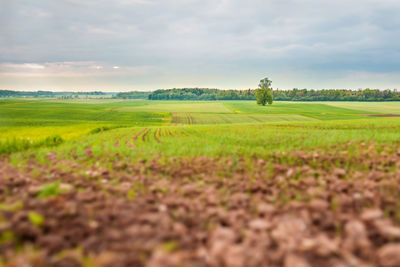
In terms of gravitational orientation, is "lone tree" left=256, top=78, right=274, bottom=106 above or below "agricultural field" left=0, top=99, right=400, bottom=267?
above

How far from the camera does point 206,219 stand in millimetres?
3219

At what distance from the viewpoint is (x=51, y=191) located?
12.9ft

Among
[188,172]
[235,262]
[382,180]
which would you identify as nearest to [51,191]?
[188,172]

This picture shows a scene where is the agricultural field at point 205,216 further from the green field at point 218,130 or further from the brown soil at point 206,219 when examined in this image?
the green field at point 218,130

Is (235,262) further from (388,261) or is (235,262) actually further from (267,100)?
(267,100)

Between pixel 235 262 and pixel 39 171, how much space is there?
5942 mm

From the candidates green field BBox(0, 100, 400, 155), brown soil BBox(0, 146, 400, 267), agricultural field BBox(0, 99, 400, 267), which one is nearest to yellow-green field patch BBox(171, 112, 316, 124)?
green field BBox(0, 100, 400, 155)

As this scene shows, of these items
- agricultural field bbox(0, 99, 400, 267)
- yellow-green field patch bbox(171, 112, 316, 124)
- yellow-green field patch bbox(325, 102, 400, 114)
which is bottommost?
yellow-green field patch bbox(171, 112, 316, 124)

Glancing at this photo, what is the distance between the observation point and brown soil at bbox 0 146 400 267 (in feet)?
7.61

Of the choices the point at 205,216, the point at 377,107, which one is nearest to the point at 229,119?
the point at 205,216

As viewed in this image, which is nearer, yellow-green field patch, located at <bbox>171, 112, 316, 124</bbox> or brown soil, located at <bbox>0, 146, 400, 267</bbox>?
brown soil, located at <bbox>0, 146, 400, 267</bbox>

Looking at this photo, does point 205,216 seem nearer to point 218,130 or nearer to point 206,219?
point 206,219

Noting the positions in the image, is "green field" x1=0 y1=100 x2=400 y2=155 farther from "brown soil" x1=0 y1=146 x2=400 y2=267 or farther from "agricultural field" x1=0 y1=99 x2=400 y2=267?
"brown soil" x1=0 y1=146 x2=400 y2=267

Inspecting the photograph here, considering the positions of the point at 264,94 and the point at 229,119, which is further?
the point at 264,94
